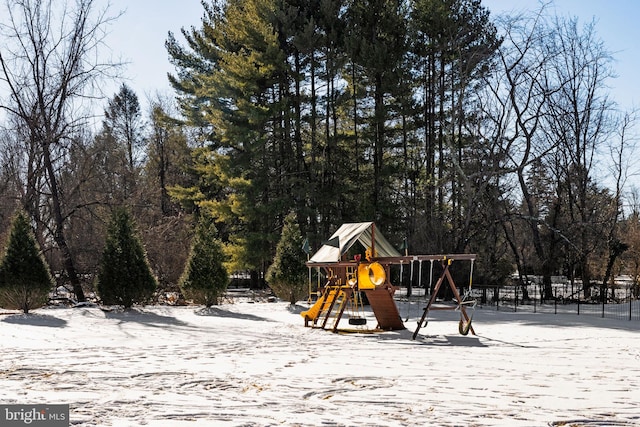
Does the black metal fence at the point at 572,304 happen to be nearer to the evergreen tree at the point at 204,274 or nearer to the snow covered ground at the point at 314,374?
the snow covered ground at the point at 314,374

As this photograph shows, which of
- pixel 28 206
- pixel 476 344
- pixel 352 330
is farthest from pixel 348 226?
pixel 28 206

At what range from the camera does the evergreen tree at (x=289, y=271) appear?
21.3 meters

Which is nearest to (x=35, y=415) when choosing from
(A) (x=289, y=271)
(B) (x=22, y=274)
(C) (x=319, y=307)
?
(C) (x=319, y=307)

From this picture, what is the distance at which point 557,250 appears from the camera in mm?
31188

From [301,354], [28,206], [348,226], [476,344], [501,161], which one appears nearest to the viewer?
[301,354]

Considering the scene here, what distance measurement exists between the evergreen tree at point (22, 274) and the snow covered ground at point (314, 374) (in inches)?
55.8

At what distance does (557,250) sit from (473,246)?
4321 millimetres

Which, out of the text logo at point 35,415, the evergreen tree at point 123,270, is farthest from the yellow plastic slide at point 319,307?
the text logo at point 35,415

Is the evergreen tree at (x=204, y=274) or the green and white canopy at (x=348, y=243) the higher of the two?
the green and white canopy at (x=348, y=243)

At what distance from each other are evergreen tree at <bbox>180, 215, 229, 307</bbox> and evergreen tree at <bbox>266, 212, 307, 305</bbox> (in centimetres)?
236

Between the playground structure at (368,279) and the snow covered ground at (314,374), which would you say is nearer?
the snow covered ground at (314,374)

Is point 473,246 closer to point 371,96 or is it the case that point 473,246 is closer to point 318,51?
point 371,96

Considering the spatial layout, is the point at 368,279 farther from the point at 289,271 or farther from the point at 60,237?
the point at 60,237

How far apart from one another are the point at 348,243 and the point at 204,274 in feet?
19.7
